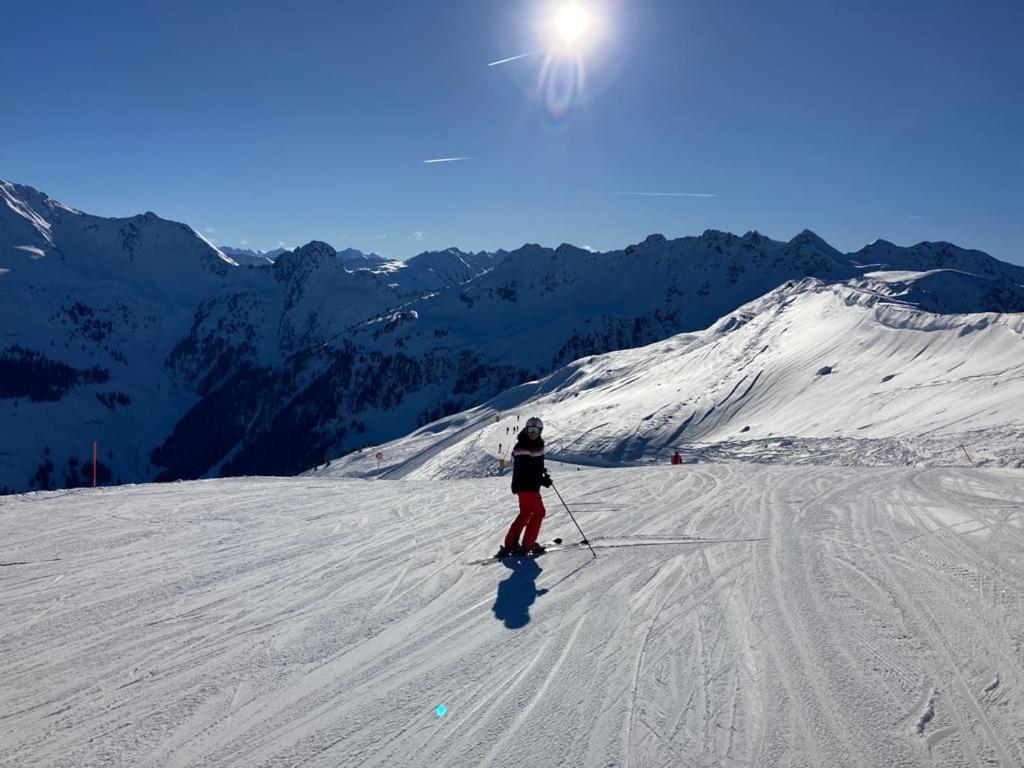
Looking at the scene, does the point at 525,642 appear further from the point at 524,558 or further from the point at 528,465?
the point at 528,465

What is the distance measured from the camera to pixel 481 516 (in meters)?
12.7

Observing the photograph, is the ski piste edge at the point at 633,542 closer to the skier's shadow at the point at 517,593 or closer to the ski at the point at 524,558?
the ski at the point at 524,558

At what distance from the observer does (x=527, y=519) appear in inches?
385

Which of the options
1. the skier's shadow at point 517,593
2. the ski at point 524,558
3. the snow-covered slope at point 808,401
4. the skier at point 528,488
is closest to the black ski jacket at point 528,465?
the skier at point 528,488

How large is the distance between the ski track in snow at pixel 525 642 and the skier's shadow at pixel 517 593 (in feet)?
0.14

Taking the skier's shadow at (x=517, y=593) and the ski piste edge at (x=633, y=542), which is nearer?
the skier's shadow at (x=517, y=593)

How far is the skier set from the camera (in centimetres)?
961

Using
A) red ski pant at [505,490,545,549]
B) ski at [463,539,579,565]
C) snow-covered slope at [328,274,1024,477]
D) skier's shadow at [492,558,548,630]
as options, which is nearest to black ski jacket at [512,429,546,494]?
red ski pant at [505,490,545,549]

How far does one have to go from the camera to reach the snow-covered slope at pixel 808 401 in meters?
26.9

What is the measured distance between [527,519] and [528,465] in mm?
886

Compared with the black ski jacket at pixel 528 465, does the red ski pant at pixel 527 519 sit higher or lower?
lower

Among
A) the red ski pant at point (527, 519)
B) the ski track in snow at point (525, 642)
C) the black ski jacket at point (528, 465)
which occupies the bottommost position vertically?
the ski track in snow at point (525, 642)

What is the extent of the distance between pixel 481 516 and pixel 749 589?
6236 mm

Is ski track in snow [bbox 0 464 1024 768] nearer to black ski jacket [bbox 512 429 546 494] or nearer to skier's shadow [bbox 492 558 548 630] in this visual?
skier's shadow [bbox 492 558 548 630]
